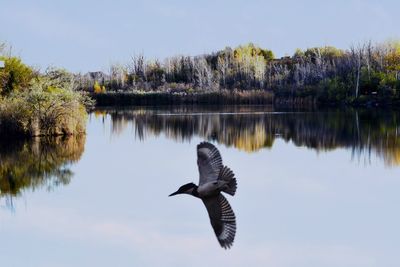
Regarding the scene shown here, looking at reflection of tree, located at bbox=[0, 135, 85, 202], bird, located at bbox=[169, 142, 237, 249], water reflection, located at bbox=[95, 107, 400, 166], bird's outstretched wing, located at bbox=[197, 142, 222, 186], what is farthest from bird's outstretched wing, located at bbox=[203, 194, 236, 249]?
water reflection, located at bbox=[95, 107, 400, 166]

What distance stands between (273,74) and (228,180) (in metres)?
64.5

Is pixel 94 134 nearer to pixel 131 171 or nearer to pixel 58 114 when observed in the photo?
pixel 58 114

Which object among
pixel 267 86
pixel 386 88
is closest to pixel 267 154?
pixel 386 88

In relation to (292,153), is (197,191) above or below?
above

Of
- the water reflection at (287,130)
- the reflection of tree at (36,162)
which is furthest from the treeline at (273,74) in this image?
the reflection of tree at (36,162)

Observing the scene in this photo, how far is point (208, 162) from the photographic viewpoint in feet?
16.5

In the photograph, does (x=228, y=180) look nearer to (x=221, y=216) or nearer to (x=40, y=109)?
(x=221, y=216)

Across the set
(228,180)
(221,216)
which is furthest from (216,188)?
(221,216)

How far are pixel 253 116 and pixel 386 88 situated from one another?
14714 mm

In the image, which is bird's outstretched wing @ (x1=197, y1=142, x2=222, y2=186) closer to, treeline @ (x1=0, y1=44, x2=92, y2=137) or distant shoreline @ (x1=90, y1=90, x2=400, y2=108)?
treeline @ (x1=0, y1=44, x2=92, y2=137)

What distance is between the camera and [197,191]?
517 cm

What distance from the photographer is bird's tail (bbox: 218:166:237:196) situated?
16.2 feet

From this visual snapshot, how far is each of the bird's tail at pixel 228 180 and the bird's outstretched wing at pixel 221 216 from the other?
242mm

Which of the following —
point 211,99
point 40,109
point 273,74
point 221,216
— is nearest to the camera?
point 221,216
